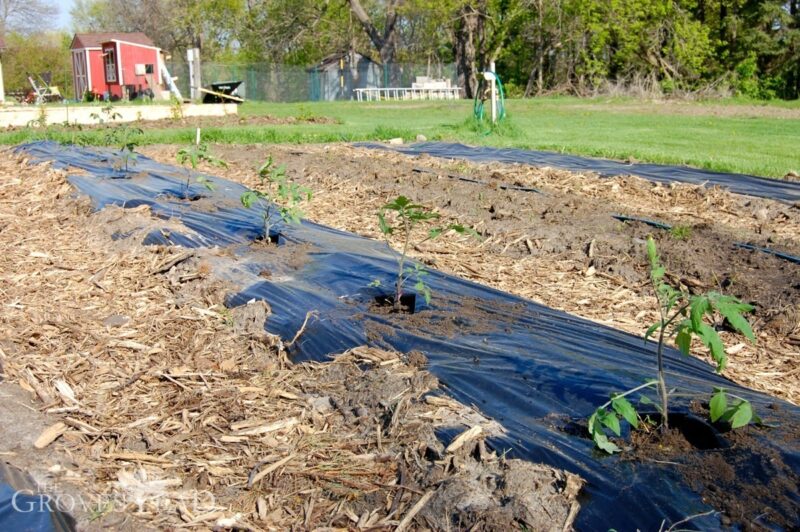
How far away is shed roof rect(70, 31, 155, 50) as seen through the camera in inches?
1623

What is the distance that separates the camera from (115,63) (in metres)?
39.7

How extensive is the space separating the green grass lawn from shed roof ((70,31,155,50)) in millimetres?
21288

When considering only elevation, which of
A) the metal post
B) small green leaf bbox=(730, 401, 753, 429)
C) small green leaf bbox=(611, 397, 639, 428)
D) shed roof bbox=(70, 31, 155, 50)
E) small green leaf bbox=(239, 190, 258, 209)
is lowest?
Answer: small green leaf bbox=(730, 401, 753, 429)

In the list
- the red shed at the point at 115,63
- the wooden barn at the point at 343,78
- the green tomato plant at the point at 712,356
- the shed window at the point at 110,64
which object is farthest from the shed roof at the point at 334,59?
the green tomato plant at the point at 712,356

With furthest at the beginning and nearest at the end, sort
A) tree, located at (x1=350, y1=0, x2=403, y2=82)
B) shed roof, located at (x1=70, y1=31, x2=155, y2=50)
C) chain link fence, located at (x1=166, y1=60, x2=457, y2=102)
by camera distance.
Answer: chain link fence, located at (x1=166, y1=60, x2=457, y2=102), tree, located at (x1=350, y1=0, x2=403, y2=82), shed roof, located at (x1=70, y1=31, x2=155, y2=50)

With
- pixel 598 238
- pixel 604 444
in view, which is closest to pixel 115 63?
pixel 598 238

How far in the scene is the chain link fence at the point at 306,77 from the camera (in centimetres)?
4403

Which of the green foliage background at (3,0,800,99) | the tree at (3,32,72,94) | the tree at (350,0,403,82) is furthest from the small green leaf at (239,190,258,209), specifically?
the tree at (3,32,72,94)

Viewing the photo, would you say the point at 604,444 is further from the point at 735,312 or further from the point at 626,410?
the point at 735,312

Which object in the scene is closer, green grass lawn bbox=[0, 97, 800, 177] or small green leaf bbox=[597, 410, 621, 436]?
small green leaf bbox=[597, 410, 621, 436]

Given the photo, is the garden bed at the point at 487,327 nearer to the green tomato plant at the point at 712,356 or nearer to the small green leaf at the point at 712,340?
the green tomato plant at the point at 712,356

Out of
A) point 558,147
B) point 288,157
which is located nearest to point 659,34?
point 558,147

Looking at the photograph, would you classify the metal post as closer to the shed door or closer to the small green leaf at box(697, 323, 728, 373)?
the shed door

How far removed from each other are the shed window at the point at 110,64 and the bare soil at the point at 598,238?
32855 millimetres
